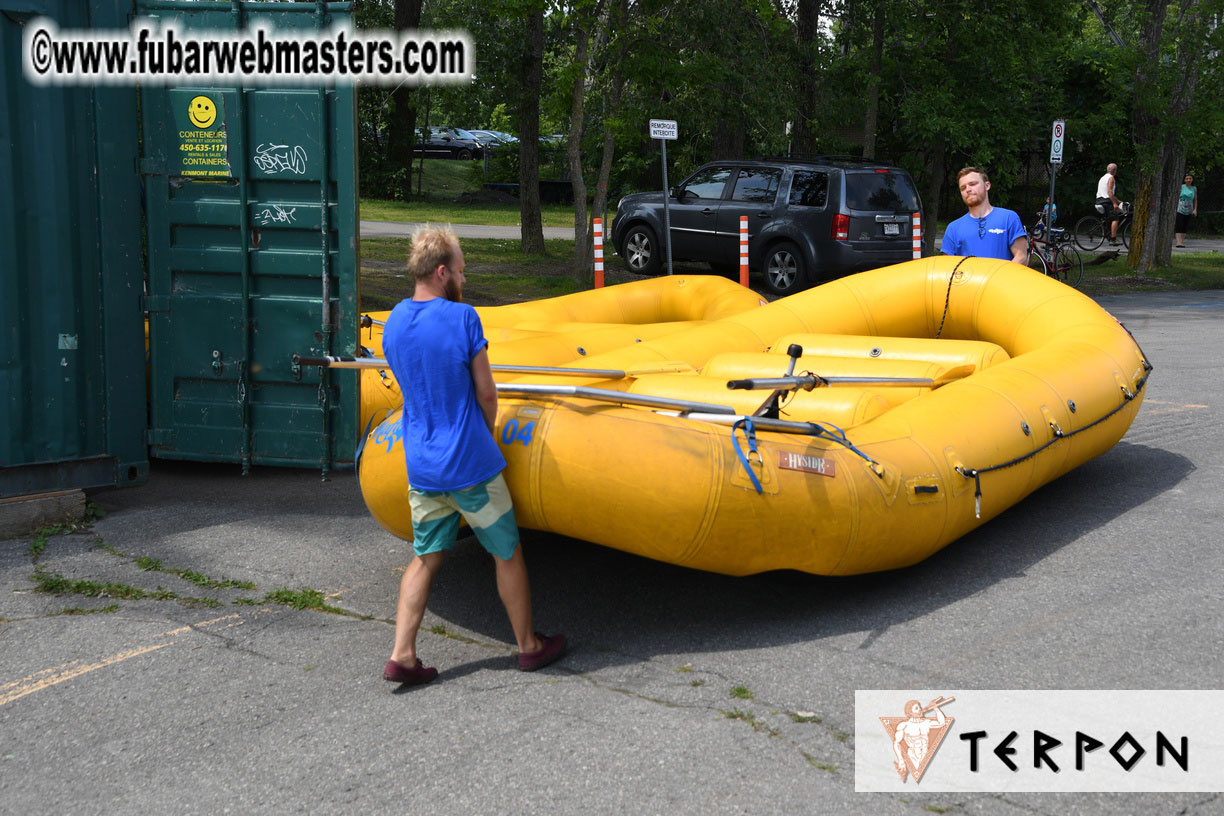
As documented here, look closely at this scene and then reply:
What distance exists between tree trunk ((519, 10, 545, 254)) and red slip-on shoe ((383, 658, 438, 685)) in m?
15.2

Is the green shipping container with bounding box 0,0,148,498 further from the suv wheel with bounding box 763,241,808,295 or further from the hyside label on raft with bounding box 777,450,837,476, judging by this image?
the suv wheel with bounding box 763,241,808,295

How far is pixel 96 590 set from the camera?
5.64 meters

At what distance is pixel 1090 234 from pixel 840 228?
12.2 m

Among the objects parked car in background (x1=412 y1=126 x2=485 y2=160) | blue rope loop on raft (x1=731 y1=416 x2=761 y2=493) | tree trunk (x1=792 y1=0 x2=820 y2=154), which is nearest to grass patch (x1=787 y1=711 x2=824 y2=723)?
blue rope loop on raft (x1=731 y1=416 x2=761 y2=493)

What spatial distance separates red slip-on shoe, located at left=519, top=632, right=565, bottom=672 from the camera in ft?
15.4

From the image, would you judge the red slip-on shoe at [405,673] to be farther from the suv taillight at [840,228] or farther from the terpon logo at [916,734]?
the suv taillight at [840,228]

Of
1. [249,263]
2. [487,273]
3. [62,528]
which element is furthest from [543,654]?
[487,273]

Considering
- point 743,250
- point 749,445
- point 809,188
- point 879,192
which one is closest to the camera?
point 749,445

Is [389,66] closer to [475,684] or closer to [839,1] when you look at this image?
[839,1]

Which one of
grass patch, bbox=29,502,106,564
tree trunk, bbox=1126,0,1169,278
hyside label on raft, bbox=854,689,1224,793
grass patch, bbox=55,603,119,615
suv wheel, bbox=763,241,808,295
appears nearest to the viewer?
hyside label on raft, bbox=854,689,1224,793

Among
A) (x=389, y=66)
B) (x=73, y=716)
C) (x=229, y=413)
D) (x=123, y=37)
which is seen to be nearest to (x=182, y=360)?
(x=229, y=413)

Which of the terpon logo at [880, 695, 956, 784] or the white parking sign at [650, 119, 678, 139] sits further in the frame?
the white parking sign at [650, 119, 678, 139]

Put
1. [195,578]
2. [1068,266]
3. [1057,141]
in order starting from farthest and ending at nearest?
[1068,266], [1057,141], [195,578]

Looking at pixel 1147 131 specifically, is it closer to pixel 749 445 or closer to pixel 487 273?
pixel 487 273
